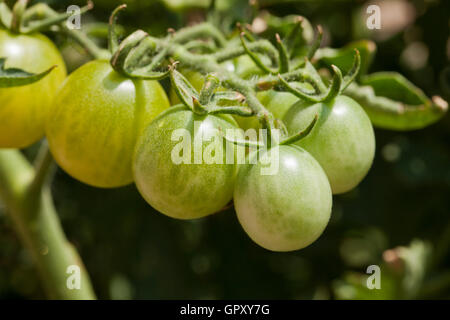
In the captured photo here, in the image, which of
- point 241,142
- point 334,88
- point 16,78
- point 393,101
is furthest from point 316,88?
point 16,78

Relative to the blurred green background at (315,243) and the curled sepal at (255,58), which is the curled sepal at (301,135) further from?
the blurred green background at (315,243)

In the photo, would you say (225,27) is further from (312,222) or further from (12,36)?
(312,222)

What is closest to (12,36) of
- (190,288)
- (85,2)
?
(85,2)

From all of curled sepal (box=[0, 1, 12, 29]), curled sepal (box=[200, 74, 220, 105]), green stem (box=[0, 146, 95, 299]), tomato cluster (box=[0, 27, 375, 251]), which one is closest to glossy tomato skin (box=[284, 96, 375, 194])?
tomato cluster (box=[0, 27, 375, 251])

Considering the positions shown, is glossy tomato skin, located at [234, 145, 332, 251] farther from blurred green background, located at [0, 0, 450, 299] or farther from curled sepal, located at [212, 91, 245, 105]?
blurred green background, located at [0, 0, 450, 299]

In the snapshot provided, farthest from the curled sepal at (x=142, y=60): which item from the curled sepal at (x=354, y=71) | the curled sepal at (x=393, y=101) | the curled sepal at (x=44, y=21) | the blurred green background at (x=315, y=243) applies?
the blurred green background at (x=315, y=243)
